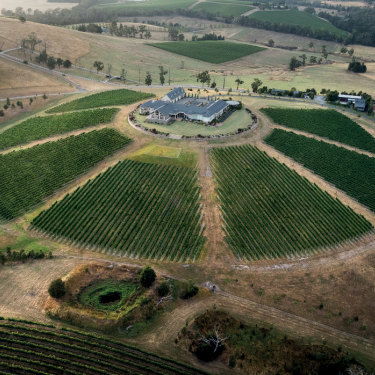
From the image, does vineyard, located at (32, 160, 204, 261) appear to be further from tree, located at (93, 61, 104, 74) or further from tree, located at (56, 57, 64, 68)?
tree, located at (56, 57, 64, 68)

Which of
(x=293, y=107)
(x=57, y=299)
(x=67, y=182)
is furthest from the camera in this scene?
(x=293, y=107)

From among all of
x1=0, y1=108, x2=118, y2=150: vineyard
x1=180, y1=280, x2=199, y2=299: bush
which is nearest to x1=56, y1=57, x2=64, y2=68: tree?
x1=0, y1=108, x2=118, y2=150: vineyard

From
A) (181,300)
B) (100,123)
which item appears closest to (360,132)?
(100,123)

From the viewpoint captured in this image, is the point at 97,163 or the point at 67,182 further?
the point at 97,163

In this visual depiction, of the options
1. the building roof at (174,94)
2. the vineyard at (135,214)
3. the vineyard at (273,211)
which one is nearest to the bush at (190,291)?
the vineyard at (135,214)

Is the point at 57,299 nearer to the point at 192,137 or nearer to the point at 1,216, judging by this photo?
the point at 1,216

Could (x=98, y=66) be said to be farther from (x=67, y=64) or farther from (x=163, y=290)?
(x=163, y=290)

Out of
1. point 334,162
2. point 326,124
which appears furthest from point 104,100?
point 334,162
